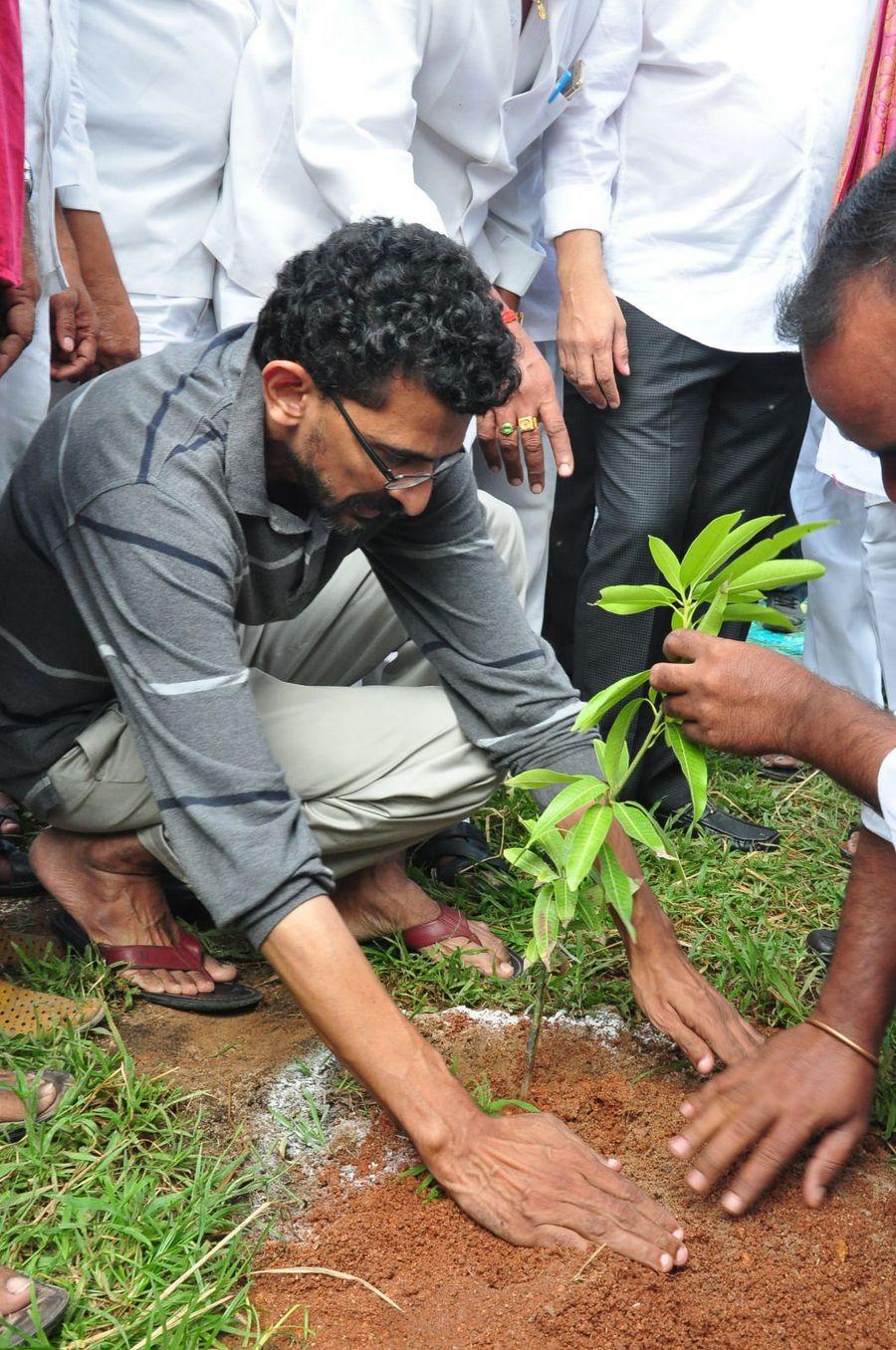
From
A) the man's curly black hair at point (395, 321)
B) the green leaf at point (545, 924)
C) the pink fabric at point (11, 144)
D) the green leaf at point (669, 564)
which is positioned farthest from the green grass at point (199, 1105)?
the pink fabric at point (11, 144)

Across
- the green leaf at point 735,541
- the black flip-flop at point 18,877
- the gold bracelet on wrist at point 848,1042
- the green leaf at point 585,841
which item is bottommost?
the black flip-flop at point 18,877

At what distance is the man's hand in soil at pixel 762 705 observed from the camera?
5.75 feet

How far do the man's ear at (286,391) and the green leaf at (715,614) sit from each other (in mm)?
706

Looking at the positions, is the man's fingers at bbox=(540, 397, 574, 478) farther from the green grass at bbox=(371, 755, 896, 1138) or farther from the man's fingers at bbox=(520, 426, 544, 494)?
the green grass at bbox=(371, 755, 896, 1138)

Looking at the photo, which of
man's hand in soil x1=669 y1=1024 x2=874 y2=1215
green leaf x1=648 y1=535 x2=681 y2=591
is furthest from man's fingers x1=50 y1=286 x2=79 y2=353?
man's hand in soil x1=669 y1=1024 x2=874 y2=1215

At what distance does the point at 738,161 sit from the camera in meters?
2.87

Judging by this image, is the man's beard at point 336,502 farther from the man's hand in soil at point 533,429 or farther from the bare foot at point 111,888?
the bare foot at point 111,888

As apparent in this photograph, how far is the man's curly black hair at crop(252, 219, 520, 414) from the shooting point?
1.91 m

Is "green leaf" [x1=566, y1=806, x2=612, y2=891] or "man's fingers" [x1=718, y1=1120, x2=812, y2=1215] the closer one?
"green leaf" [x1=566, y1=806, x2=612, y2=891]

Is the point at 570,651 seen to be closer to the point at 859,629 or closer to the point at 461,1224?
the point at 859,629

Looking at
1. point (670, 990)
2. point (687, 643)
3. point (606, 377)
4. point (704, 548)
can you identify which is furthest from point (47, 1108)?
point (606, 377)

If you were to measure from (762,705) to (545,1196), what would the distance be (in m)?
0.76

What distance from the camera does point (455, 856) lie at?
287 cm

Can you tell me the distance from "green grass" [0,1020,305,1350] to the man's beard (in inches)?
38.4
